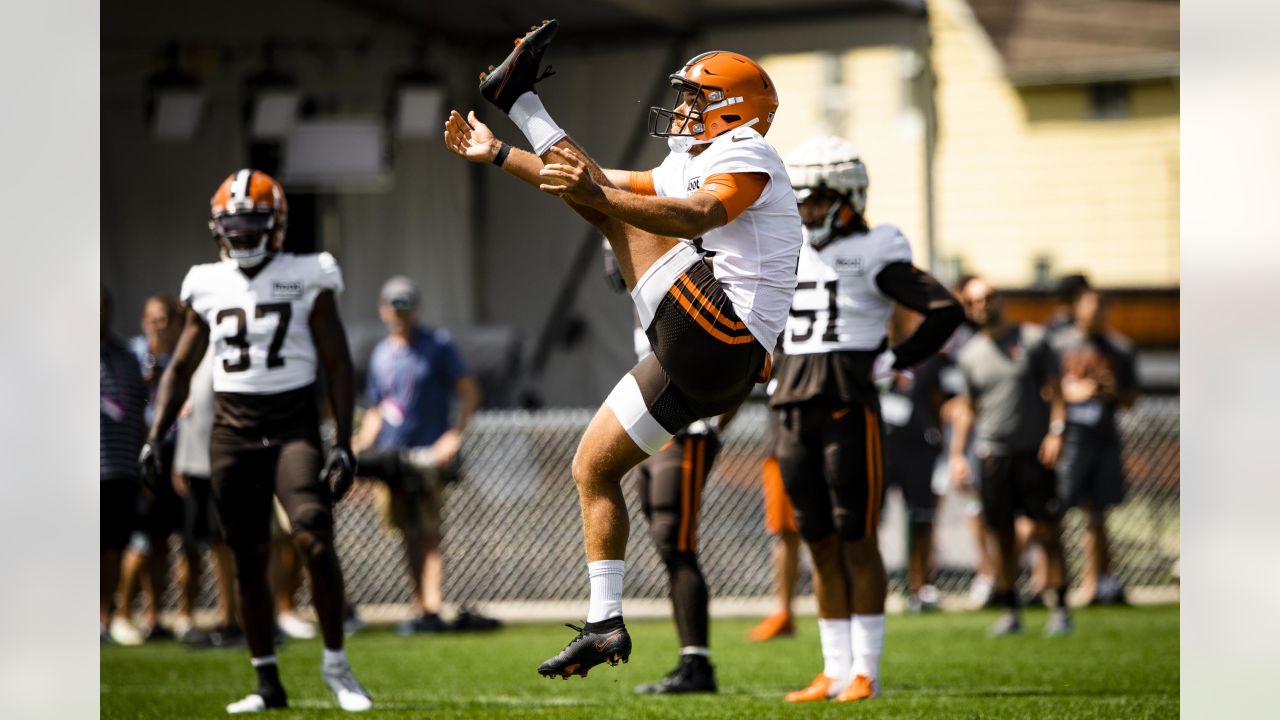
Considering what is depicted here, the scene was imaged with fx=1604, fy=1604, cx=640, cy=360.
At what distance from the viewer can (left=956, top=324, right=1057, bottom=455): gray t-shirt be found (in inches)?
417

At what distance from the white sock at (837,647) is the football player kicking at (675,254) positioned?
1.94m

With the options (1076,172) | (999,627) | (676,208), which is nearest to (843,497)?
(676,208)

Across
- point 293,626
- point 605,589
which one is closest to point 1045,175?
point 293,626

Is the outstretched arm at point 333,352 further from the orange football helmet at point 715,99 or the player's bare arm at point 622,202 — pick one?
the player's bare arm at point 622,202

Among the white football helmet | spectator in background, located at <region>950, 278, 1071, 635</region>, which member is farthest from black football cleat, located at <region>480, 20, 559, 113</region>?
spectator in background, located at <region>950, 278, 1071, 635</region>

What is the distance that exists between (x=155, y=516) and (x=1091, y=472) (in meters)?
6.51

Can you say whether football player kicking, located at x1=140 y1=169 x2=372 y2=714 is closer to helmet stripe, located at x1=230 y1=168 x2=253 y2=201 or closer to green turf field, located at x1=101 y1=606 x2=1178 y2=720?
helmet stripe, located at x1=230 y1=168 x2=253 y2=201

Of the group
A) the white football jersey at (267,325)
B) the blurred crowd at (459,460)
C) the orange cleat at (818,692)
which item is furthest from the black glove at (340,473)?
the blurred crowd at (459,460)

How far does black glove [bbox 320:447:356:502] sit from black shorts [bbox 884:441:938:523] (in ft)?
18.4

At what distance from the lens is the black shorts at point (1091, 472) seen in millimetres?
11422

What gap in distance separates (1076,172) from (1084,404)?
14.6 meters

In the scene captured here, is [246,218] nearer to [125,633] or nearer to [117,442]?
[117,442]

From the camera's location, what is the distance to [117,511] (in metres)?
10.1
